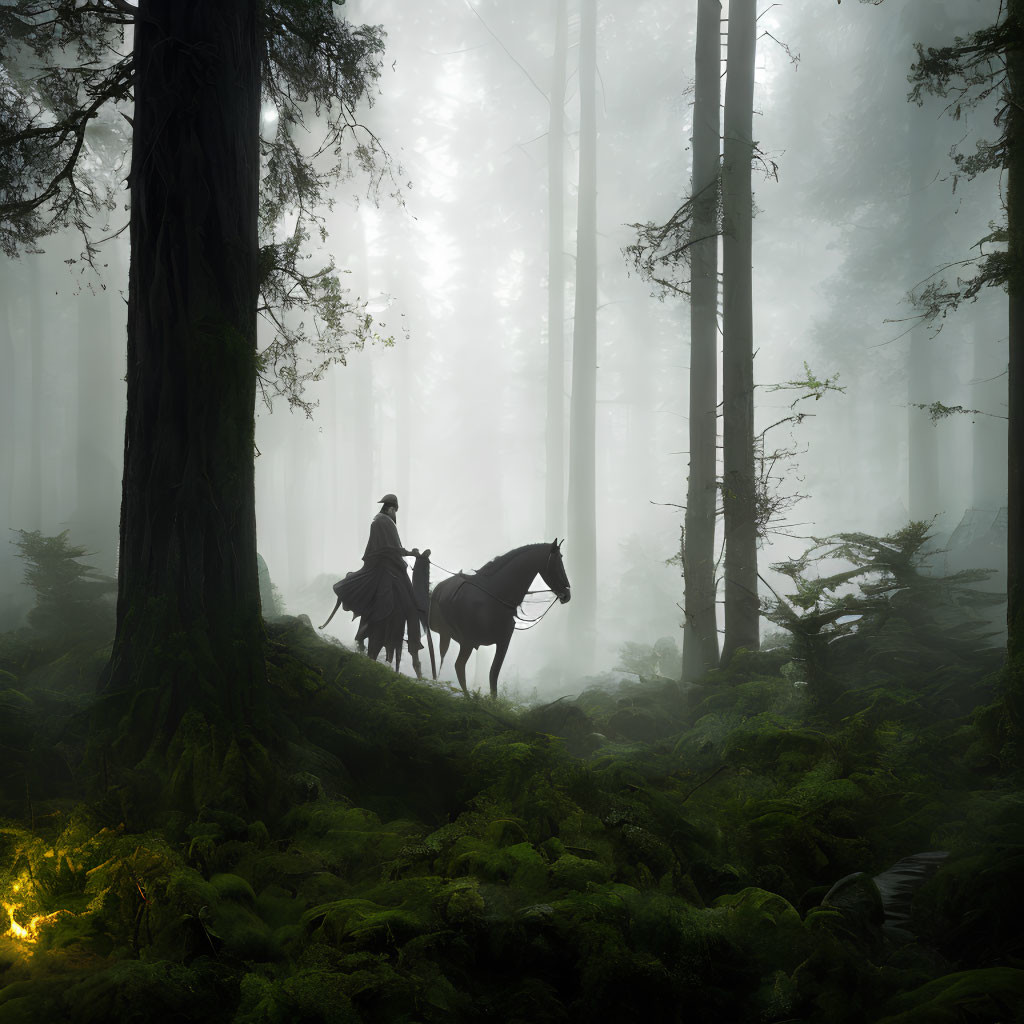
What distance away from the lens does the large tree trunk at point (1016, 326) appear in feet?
16.6

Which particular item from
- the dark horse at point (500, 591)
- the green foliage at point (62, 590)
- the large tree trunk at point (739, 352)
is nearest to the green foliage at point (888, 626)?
the large tree trunk at point (739, 352)

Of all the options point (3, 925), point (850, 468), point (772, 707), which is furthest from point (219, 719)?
point (850, 468)

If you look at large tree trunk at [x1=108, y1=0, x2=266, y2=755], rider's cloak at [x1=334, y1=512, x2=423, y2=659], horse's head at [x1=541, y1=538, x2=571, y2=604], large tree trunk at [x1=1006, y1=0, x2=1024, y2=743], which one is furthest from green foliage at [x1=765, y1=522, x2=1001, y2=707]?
rider's cloak at [x1=334, y1=512, x2=423, y2=659]

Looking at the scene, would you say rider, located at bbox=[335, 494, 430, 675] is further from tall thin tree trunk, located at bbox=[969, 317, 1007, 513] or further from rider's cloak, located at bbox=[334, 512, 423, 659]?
tall thin tree trunk, located at bbox=[969, 317, 1007, 513]

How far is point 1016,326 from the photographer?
5.33m

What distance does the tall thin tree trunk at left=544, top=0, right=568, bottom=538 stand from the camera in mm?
26422

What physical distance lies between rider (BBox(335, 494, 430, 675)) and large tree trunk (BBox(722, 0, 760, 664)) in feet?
16.4

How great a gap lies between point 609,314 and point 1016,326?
125 ft

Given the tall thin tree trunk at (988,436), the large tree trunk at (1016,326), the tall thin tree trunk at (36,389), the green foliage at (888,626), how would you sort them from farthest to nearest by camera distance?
the tall thin tree trunk at (36,389)
the tall thin tree trunk at (988,436)
the green foliage at (888,626)
the large tree trunk at (1016,326)

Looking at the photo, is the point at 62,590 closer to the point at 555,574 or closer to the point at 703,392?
the point at 555,574

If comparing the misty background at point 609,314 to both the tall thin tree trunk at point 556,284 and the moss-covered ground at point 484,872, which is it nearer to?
the tall thin tree trunk at point 556,284

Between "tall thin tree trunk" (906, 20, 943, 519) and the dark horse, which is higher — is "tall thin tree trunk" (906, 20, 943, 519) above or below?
above

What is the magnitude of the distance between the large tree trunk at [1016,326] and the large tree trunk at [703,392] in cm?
493

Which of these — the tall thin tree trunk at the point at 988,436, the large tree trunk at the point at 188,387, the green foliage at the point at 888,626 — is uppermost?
the tall thin tree trunk at the point at 988,436
